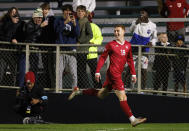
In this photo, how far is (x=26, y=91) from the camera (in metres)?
14.0

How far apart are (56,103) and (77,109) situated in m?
0.52

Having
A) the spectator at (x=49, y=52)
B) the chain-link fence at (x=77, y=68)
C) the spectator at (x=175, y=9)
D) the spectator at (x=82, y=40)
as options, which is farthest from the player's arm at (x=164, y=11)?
the spectator at (x=49, y=52)

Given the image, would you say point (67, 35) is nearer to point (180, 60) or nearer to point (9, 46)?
point (9, 46)

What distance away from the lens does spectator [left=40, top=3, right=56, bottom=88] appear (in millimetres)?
14883

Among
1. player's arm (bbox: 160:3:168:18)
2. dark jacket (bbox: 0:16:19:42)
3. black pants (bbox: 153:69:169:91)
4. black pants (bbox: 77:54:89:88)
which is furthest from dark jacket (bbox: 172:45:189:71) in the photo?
dark jacket (bbox: 0:16:19:42)

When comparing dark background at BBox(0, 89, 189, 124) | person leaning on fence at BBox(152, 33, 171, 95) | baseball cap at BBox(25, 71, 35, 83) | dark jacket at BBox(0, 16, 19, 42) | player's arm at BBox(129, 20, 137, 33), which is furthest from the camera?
player's arm at BBox(129, 20, 137, 33)

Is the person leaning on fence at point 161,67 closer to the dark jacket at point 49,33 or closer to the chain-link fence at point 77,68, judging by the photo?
the chain-link fence at point 77,68

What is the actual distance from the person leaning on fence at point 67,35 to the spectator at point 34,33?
1.29ft

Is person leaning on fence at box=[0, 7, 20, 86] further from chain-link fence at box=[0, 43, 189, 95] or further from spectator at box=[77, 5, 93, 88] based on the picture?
spectator at box=[77, 5, 93, 88]

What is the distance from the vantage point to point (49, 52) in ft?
48.8

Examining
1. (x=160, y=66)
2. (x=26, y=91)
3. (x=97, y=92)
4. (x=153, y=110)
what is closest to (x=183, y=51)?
(x=160, y=66)

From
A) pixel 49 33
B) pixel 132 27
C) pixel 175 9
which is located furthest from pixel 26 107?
pixel 175 9

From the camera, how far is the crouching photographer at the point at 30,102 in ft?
45.8
